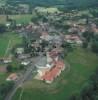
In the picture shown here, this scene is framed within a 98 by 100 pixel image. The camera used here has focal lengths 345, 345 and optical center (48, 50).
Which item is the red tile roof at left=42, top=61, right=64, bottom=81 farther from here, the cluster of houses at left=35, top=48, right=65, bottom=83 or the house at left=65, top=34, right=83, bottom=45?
the house at left=65, top=34, right=83, bottom=45

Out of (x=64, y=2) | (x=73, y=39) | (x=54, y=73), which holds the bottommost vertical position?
(x=54, y=73)

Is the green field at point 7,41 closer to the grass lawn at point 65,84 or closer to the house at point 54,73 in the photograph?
the house at point 54,73

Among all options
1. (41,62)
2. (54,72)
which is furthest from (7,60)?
(54,72)

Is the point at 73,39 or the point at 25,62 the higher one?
the point at 73,39

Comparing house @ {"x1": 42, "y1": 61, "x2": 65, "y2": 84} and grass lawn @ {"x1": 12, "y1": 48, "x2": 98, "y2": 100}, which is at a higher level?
house @ {"x1": 42, "y1": 61, "x2": 65, "y2": 84}

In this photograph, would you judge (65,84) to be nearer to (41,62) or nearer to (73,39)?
(41,62)

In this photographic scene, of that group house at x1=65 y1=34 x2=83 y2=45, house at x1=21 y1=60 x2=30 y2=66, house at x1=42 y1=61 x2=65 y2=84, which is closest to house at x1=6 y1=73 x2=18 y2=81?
house at x1=42 y1=61 x2=65 y2=84
